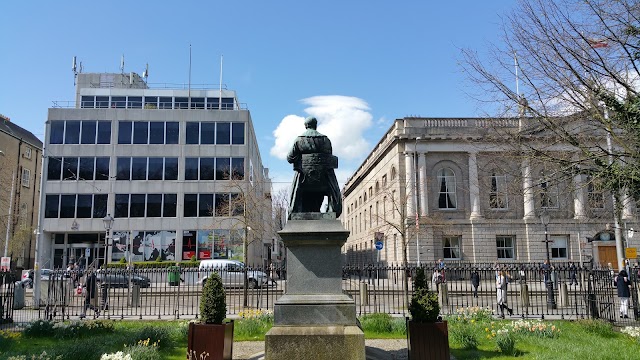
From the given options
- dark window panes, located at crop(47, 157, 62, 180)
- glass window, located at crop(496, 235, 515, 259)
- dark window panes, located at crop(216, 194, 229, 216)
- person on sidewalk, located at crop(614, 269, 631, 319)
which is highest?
dark window panes, located at crop(47, 157, 62, 180)

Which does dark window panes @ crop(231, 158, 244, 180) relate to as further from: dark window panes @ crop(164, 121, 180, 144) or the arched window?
the arched window

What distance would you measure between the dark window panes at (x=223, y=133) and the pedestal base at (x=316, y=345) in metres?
40.0

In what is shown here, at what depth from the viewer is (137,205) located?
45125 mm

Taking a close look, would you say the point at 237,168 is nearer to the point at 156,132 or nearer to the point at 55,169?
the point at 156,132

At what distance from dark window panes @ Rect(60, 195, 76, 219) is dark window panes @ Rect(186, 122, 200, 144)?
39.2 ft

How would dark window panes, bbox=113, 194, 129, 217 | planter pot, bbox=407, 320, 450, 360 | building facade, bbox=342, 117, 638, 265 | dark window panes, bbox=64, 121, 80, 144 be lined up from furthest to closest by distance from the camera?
dark window panes, bbox=64, 121, 80, 144 < dark window panes, bbox=113, 194, 129, 217 < building facade, bbox=342, 117, 638, 265 < planter pot, bbox=407, 320, 450, 360

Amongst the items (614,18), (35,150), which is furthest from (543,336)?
(35,150)

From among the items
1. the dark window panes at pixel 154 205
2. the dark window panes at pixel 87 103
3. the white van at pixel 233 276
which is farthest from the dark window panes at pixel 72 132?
the white van at pixel 233 276

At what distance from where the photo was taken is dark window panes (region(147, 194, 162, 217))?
1771 inches

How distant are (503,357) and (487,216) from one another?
109 feet

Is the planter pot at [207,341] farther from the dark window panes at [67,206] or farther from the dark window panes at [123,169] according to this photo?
the dark window panes at [67,206]

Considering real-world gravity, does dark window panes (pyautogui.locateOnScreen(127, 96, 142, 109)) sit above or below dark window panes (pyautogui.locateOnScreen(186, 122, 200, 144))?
above

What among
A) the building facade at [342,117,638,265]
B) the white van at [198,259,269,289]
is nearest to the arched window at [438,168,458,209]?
the building facade at [342,117,638,265]

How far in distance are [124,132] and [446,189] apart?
101 ft
